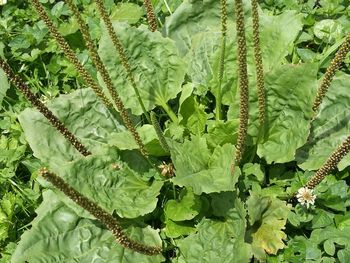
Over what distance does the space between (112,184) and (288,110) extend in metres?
1.33

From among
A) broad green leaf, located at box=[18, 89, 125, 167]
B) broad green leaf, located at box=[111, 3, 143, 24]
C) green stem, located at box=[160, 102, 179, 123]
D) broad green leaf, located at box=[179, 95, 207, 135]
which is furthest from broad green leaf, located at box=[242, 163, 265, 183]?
broad green leaf, located at box=[111, 3, 143, 24]

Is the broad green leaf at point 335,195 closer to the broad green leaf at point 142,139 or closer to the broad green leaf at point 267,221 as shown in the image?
the broad green leaf at point 267,221

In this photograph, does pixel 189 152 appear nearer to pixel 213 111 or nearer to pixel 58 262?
pixel 213 111

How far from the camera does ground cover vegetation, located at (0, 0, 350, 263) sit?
3.54 meters

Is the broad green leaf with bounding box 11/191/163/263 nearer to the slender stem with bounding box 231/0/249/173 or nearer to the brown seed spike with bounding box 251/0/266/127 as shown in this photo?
the slender stem with bounding box 231/0/249/173

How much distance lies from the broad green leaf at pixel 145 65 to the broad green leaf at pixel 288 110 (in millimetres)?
739

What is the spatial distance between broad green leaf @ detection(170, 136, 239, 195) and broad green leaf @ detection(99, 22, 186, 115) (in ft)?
2.06

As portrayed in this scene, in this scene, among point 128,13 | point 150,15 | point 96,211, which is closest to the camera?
point 96,211

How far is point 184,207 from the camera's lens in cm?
374

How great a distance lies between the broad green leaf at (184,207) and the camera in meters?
3.71

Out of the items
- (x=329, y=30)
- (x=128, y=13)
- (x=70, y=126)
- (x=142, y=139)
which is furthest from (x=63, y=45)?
(x=329, y=30)

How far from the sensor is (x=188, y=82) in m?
4.43

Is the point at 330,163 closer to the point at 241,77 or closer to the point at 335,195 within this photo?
the point at 335,195

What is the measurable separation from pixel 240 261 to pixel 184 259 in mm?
A: 400
